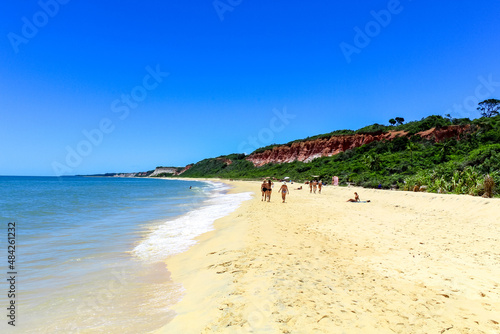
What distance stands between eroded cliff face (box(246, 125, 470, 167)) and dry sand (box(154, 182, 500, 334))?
48.9 m

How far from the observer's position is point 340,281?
15.6 feet

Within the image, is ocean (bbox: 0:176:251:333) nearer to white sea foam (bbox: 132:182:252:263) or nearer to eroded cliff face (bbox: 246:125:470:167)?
white sea foam (bbox: 132:182:252:263)

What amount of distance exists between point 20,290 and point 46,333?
2187 millimetres

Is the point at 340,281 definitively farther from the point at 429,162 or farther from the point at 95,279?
the point at 429,162

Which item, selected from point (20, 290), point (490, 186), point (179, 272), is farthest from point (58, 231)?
point (490, 186)

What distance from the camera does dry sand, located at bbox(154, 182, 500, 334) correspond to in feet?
11.4

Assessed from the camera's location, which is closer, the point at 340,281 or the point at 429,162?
the point at 340,281

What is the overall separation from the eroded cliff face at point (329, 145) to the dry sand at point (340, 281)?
161 feet

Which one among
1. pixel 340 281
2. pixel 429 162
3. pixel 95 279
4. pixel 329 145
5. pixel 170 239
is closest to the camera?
pixel 340 281

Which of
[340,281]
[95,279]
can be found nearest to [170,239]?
[95,279]

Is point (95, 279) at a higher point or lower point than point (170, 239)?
lower

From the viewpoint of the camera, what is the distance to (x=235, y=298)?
410cm

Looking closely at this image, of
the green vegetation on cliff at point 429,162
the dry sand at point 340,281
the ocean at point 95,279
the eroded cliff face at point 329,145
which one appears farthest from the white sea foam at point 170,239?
the eroded cliff face at point 329,145

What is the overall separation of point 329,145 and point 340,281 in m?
73.6
